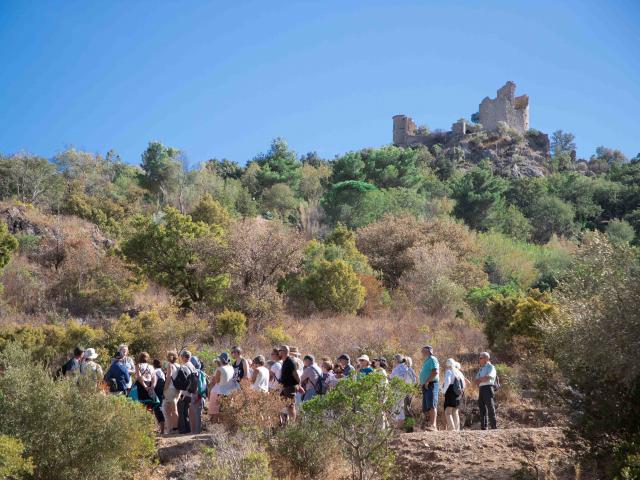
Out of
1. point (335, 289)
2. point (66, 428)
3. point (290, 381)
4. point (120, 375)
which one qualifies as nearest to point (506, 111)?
point (335, 289)

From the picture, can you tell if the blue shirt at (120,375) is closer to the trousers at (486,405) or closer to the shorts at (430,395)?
the shorts at (430,395)

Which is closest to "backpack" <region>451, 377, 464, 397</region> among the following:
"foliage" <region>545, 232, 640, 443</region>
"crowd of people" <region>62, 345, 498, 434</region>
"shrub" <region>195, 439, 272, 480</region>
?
"crowd of people" <region>62, 345, 498, 434</region>

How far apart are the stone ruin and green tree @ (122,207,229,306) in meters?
60.7

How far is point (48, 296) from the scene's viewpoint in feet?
78.4

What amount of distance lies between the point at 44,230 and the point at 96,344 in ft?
49.3

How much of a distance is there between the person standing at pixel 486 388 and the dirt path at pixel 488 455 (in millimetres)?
886

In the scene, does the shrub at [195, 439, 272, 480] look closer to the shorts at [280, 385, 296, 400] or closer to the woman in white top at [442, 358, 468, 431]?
the shorts at [280, 385, 296, 400]

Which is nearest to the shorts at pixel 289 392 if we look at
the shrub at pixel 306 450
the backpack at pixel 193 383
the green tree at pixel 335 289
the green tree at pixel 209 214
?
the backpack at pixel 193 383

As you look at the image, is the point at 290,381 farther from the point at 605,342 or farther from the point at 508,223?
the point at 508,223

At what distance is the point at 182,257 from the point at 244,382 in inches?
559

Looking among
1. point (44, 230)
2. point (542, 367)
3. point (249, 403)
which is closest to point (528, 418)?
point (542, 367)

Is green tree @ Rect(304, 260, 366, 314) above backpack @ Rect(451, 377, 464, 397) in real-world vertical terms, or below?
above

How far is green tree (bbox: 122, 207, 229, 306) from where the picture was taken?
869 inches

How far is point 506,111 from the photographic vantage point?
84438 millimetres
